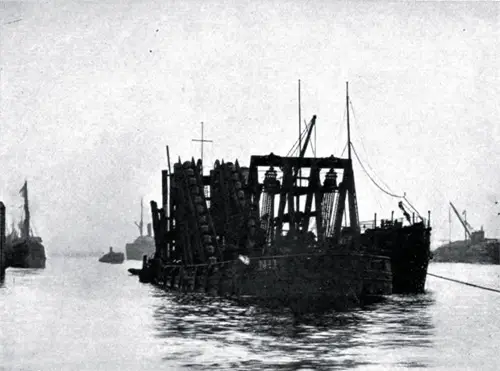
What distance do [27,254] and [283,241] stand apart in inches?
3067

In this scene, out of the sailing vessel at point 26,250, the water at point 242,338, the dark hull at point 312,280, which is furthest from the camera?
the sailing vessel at point 26,250

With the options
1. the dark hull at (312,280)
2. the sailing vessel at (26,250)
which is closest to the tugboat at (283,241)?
the dark hull at (312,280)

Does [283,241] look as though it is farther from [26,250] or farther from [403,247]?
[26,250]

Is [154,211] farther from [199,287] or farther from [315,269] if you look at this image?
[315,269]

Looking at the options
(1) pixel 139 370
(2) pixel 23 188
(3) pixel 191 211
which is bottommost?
(1) pixel 139 370

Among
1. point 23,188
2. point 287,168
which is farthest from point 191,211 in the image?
point 23,188

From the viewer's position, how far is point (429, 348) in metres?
21.7

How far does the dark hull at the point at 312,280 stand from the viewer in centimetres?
3981

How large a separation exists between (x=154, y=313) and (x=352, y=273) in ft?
33.1

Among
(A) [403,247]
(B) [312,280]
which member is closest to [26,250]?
(A) [403,247]

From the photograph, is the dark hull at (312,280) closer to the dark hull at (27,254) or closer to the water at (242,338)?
the water at (242,338)

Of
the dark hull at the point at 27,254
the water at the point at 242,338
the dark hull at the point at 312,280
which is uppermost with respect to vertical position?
the dark hull at the point at 27,254

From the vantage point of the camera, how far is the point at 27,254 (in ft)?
380

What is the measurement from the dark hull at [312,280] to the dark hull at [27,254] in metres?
66.6
